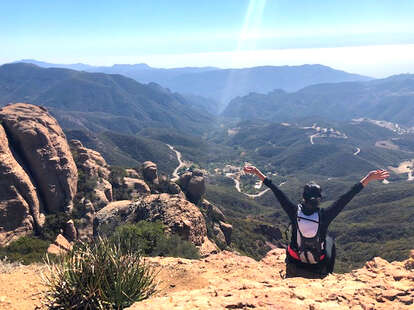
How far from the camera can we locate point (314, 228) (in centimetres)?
829

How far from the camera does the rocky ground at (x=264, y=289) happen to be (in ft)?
20.5

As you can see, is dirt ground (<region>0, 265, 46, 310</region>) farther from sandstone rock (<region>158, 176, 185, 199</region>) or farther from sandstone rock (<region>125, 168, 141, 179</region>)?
sandstone rock (<region>125, 168, 141, 179</region>)

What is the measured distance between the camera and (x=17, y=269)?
1230 centimetres

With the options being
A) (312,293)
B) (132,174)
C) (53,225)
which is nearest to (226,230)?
(132,174)

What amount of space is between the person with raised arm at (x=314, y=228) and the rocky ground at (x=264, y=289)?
52 centimetres

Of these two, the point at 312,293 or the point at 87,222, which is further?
the point at 87,222

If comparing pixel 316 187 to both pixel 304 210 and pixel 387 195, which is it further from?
pixel 387 195

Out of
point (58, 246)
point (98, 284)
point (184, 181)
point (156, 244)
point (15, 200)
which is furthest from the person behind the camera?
point (184, 181)

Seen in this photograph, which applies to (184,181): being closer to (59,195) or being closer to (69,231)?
(59,195)

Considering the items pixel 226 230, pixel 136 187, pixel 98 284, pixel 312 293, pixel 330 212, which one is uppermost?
pixel 330 212

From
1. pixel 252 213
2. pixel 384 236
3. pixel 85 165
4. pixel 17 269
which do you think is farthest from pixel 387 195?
pixel 17 269

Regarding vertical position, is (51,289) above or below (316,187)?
below

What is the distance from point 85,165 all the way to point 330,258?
145ft

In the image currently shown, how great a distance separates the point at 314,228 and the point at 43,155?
38.6 m
